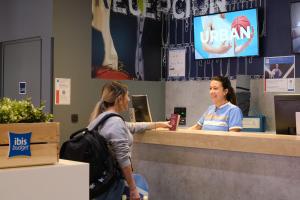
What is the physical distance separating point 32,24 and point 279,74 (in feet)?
Result: 10.1

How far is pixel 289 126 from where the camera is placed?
344cm

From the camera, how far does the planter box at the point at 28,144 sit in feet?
6.02

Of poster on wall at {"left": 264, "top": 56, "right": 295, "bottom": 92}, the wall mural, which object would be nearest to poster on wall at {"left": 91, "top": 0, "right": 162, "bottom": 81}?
the wall mural

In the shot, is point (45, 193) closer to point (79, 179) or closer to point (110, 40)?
point (79, 179)

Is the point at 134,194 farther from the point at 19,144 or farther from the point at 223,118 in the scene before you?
the point at 223,118

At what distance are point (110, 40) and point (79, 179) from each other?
14.3 ft

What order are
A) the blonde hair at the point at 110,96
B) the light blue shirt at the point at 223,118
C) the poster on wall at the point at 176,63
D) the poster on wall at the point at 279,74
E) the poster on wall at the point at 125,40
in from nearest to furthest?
the blonde hair at the point at 110,96, the light blue shirt at the point at 223,118, the poster on wall at the point at 279,74, the poster on wall at the point at 125,40, the poster on wall at the point at 176,63

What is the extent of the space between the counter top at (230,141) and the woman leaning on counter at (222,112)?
85cm

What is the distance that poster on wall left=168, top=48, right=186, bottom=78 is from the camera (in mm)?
6793

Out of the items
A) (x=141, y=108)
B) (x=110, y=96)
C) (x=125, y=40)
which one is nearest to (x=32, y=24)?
(x=125, y=40)

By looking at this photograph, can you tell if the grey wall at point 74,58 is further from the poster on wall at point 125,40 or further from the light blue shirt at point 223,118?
the light blue shirt at point 223,118

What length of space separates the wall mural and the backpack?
3.10 m

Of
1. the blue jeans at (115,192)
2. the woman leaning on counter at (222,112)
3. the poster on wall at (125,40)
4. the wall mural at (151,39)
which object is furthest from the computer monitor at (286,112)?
the poster on wall at (125,40)

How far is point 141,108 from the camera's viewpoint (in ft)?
13.4
